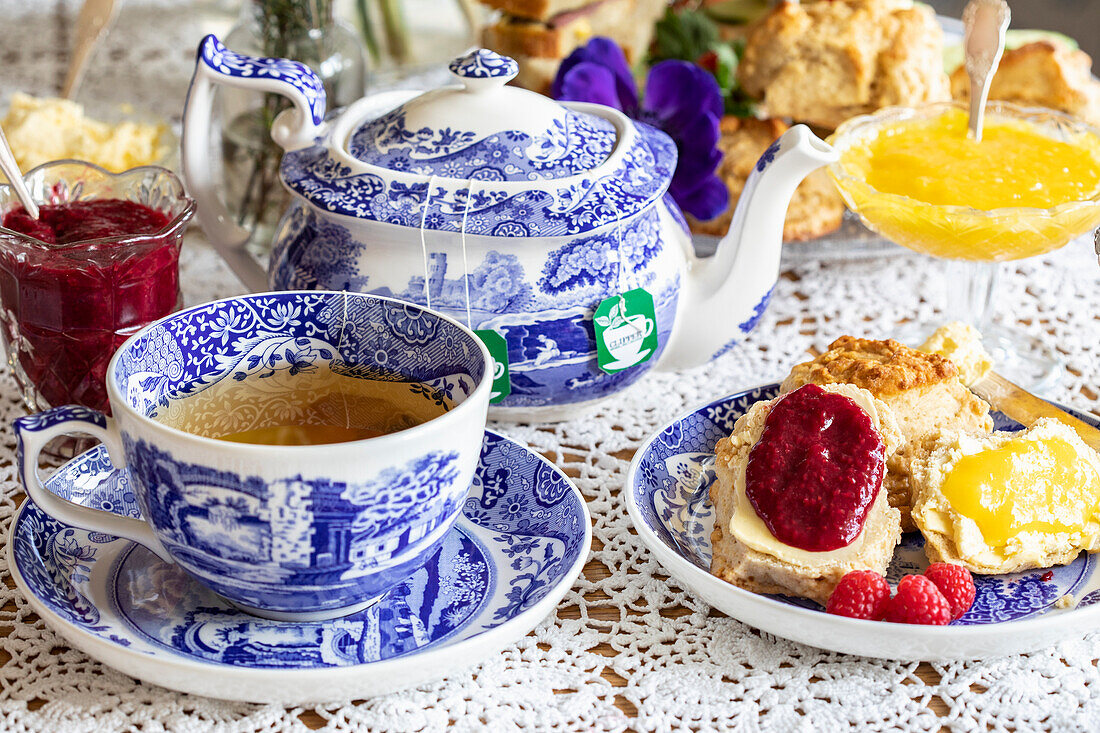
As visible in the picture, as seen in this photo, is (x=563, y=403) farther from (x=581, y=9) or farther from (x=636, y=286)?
(x=581, y=9)

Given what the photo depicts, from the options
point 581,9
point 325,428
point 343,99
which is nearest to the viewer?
point 325,428

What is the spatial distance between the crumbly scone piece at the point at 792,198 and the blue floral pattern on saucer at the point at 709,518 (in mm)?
489

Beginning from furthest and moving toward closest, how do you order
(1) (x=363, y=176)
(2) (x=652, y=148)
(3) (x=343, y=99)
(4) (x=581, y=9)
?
(4) (x=581, y=9) < (3) (x=343, y=99) < (2) (x=652, y=148) < (1) (x=363, y=176)

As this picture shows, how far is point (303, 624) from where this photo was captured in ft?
2.74

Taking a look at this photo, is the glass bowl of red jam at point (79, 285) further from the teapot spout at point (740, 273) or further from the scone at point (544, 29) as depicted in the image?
the scone at point (544, 29)

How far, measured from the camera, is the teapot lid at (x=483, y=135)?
3.60 feet

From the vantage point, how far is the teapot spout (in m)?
1.16

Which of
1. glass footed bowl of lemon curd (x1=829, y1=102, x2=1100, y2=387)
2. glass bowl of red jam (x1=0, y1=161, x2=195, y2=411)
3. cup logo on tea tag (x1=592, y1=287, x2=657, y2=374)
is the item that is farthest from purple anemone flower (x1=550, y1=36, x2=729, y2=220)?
glass bowl of red jam (x1=0, y1=161, x2=195, y2=411)

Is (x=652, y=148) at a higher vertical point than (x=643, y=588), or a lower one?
higher

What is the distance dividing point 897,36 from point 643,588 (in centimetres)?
99

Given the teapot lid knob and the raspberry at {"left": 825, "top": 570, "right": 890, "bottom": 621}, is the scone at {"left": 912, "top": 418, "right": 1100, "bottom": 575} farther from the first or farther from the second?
the teapot lid knob

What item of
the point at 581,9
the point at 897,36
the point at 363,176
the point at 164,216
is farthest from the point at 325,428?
the point at 581,9

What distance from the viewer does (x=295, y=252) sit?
3.80 feet

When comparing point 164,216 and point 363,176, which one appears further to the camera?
point 164,216
